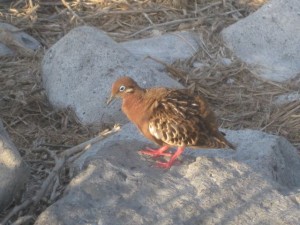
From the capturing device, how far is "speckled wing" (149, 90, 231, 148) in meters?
5.11

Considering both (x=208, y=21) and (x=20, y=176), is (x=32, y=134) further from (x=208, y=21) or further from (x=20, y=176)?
(x=208, y=21)

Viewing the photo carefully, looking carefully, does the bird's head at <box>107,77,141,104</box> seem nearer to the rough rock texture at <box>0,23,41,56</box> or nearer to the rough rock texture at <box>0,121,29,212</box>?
the rough rock texture at <box>0,121,29,212</box>

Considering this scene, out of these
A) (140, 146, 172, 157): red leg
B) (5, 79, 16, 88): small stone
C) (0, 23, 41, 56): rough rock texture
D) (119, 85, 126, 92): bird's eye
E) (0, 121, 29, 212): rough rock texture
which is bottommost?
(5, 79, 16, 88): small stone

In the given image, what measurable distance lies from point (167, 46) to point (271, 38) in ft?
3.42

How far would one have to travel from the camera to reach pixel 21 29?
8180 mm

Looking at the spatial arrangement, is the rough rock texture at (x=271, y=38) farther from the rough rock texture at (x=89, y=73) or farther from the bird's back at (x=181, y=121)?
the bird's back at (x=181, y=121)

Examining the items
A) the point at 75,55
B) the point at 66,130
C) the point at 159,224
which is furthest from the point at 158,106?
the point at 75,55

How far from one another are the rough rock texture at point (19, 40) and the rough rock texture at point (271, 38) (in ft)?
6.18

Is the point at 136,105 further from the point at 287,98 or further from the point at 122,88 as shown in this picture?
the point at 287,98

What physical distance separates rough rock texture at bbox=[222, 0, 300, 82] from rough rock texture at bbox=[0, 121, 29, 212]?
10.6ft

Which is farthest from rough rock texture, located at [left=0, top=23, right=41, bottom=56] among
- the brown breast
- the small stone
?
the brown breast

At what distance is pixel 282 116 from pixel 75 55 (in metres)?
1.86

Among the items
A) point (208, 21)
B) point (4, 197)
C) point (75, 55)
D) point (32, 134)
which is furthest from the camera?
point (208, 21)

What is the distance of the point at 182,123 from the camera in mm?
5148
